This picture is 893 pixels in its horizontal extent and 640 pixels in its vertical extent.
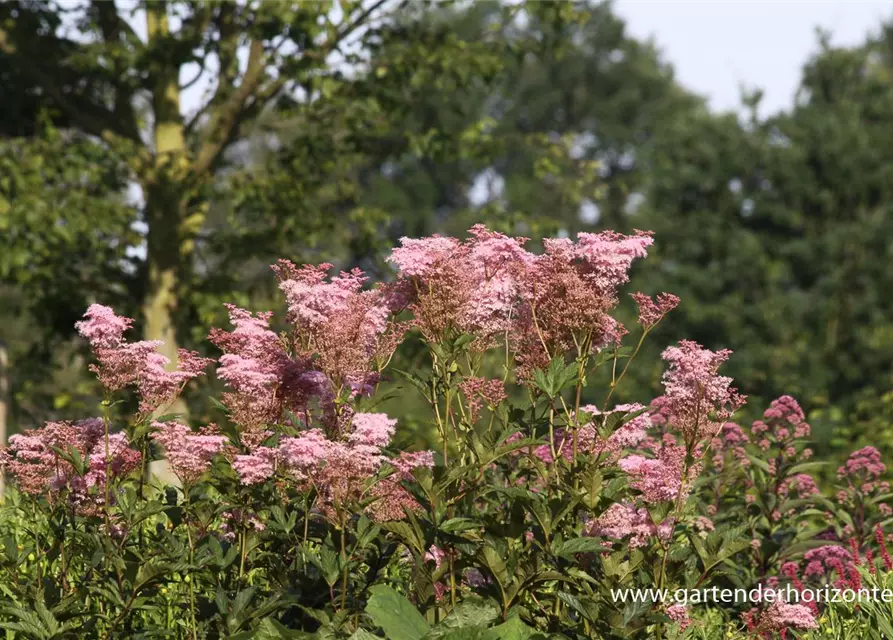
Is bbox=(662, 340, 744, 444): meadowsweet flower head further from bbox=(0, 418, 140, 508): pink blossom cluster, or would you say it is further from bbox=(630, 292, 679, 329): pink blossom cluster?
bbox=(0, 418, 140, 508): pink blossom cluster

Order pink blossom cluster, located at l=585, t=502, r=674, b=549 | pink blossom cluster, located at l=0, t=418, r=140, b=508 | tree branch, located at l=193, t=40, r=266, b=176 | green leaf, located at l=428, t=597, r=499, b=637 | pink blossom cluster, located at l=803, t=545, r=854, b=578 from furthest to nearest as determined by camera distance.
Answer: tree branch, located at l=193, t=40, r=266, b=176
pink blossom cluster, located at l=803, t=545, r=854, b=578
pink blossom cluster, located at l=0, t=418, r=140, b=508
pink blossom cluster, located at l=585, t=502, r=674, b=549
green leaf, located at l=428, t=597, r=499, b=637

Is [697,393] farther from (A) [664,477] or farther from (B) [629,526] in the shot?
(B) [629,526]

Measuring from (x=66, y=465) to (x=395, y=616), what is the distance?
1.66 metres

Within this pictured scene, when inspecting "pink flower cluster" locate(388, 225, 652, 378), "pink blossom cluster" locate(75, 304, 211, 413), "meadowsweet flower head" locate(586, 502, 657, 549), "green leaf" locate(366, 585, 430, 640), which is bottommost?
"green leaf" locate(366, 585, 430, 640)

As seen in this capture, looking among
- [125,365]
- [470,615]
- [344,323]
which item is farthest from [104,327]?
[470,615]

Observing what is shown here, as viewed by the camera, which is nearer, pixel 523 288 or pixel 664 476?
pixel 664 476

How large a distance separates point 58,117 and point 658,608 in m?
10.8

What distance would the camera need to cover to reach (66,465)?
16.4 feet

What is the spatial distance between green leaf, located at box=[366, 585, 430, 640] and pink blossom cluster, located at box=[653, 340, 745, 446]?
1254 mm

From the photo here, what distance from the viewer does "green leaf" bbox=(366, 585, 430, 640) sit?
13.6 feet

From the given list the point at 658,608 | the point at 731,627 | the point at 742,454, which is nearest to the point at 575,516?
the point at 658,608

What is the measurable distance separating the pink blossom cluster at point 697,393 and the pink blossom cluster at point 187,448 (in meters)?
1.78

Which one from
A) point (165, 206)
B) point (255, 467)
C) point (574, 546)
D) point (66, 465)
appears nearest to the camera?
point (574, 546)

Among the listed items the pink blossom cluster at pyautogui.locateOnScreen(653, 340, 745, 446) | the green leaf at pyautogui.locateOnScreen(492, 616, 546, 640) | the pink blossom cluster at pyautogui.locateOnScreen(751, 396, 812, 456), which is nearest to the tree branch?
the pink blossom cluster at pyautogui.locateOnScreen(751, 396, 812, 456)
